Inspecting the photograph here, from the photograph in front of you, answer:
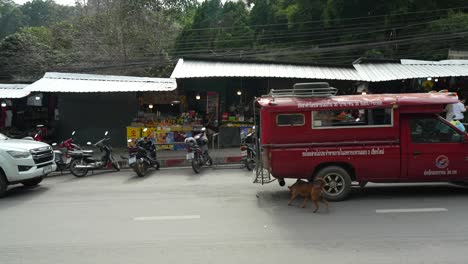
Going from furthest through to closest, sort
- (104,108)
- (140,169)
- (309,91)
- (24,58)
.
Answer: (24,58), (104,108), (140,169), (309,91)

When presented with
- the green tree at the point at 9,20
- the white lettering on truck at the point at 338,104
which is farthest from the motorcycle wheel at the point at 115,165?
the green tree at the point at 9,20

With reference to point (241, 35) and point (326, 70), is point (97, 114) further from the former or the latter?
point (241, 35)

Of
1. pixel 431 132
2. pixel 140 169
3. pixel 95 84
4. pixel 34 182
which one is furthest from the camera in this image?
pixel 95 84

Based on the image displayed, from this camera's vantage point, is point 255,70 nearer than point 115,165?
No

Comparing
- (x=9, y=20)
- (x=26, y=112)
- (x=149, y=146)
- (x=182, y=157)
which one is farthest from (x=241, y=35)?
(x=9, y=20)

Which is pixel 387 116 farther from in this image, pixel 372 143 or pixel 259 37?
pixel 259 37

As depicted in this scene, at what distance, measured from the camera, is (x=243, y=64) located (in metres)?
17.1

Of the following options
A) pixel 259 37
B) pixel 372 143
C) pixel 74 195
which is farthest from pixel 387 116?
pixel 259 37

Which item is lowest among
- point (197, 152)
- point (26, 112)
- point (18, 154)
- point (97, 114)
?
point (197, 152)

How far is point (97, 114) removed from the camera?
18.0m

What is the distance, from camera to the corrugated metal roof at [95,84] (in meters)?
15.8

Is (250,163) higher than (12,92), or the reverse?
(12,92)

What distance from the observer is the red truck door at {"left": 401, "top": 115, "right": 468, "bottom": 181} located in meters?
7.54

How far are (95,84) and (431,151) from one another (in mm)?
14004
